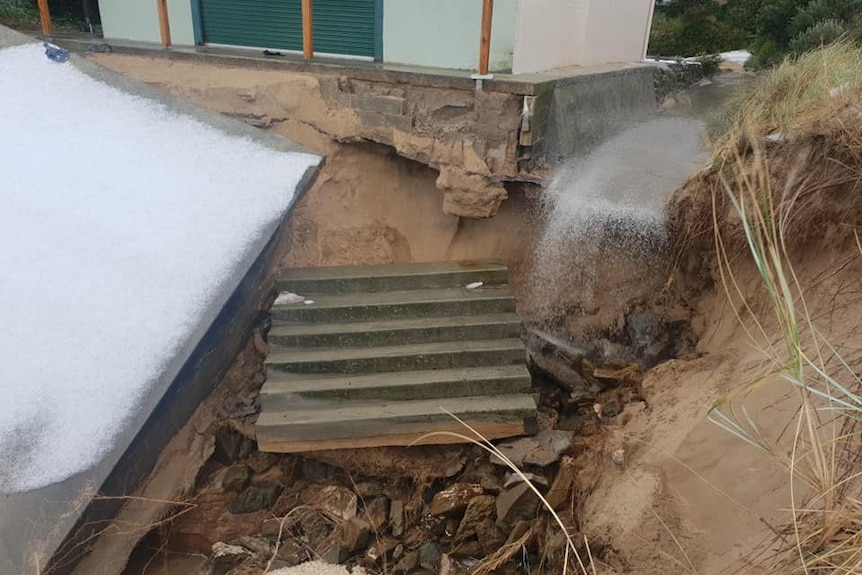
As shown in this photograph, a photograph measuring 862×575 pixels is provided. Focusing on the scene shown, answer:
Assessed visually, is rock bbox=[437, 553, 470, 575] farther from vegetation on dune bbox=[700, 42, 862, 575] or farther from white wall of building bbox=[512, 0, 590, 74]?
white wall of building bbox=[512, 0, 590, 74]

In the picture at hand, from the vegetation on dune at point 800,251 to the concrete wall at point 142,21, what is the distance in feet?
19.1

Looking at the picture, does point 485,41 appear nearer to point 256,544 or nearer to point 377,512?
point 377,512

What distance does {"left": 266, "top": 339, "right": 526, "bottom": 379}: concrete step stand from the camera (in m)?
4.27

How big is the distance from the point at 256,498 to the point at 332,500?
523 millimetres

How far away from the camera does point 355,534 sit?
12.4 feet

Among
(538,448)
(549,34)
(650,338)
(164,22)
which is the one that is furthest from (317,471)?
(164,22)

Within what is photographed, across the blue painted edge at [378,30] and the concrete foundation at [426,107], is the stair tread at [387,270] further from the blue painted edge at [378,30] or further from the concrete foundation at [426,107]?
the blue painted edge at [378,30]

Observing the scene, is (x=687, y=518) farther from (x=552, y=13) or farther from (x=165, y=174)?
(x=552, y=13)

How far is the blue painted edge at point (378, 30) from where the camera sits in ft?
19.6

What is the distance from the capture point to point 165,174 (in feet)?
13.9

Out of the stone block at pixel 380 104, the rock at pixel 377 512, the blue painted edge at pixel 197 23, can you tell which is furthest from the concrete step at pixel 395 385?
the blue painted edge at pixel 197 23

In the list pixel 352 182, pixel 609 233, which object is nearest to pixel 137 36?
pixel 352 182

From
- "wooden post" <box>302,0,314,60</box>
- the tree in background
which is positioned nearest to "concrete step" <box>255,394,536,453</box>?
"wooden post" <box>302,0,314,60</box>

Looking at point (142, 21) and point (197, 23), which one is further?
point (142, 21)
